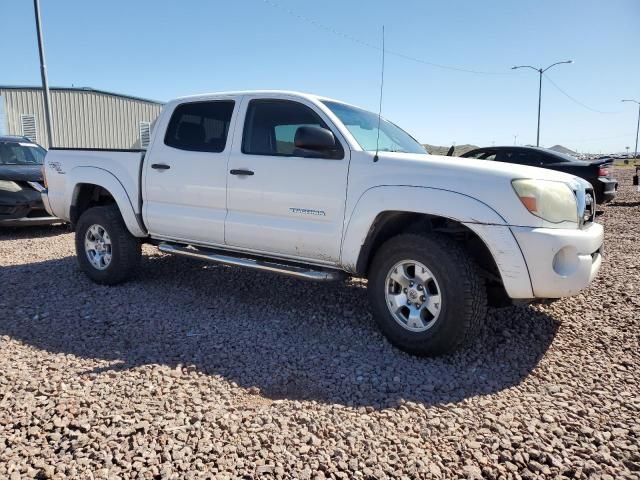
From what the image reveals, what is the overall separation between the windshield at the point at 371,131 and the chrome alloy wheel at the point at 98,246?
289cm

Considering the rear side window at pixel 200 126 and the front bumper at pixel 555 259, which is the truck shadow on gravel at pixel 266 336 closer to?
the front bumper at pixel 555 259

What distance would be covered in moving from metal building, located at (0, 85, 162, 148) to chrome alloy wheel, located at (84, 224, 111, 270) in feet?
51.7

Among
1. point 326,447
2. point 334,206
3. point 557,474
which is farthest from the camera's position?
point 334,206

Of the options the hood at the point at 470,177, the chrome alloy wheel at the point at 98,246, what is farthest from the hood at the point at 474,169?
the chrome alloy wheel at the point at 98,246

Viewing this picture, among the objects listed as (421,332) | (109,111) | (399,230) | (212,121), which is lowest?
(421,332)

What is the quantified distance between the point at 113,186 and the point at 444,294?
367 centimetres

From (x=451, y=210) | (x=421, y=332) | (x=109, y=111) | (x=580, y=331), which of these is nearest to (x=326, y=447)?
(x=421, y=332)

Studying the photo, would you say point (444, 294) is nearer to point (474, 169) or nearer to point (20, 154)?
point (474, 169)

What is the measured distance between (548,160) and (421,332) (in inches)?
368

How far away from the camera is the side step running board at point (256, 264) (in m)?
3.87

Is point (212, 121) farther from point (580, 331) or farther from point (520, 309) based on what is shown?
point (580, 331)

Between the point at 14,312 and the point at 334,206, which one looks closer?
the point at 334,206

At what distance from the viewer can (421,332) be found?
348cm

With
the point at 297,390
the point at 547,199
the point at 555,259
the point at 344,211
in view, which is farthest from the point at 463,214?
the point at 297,390
